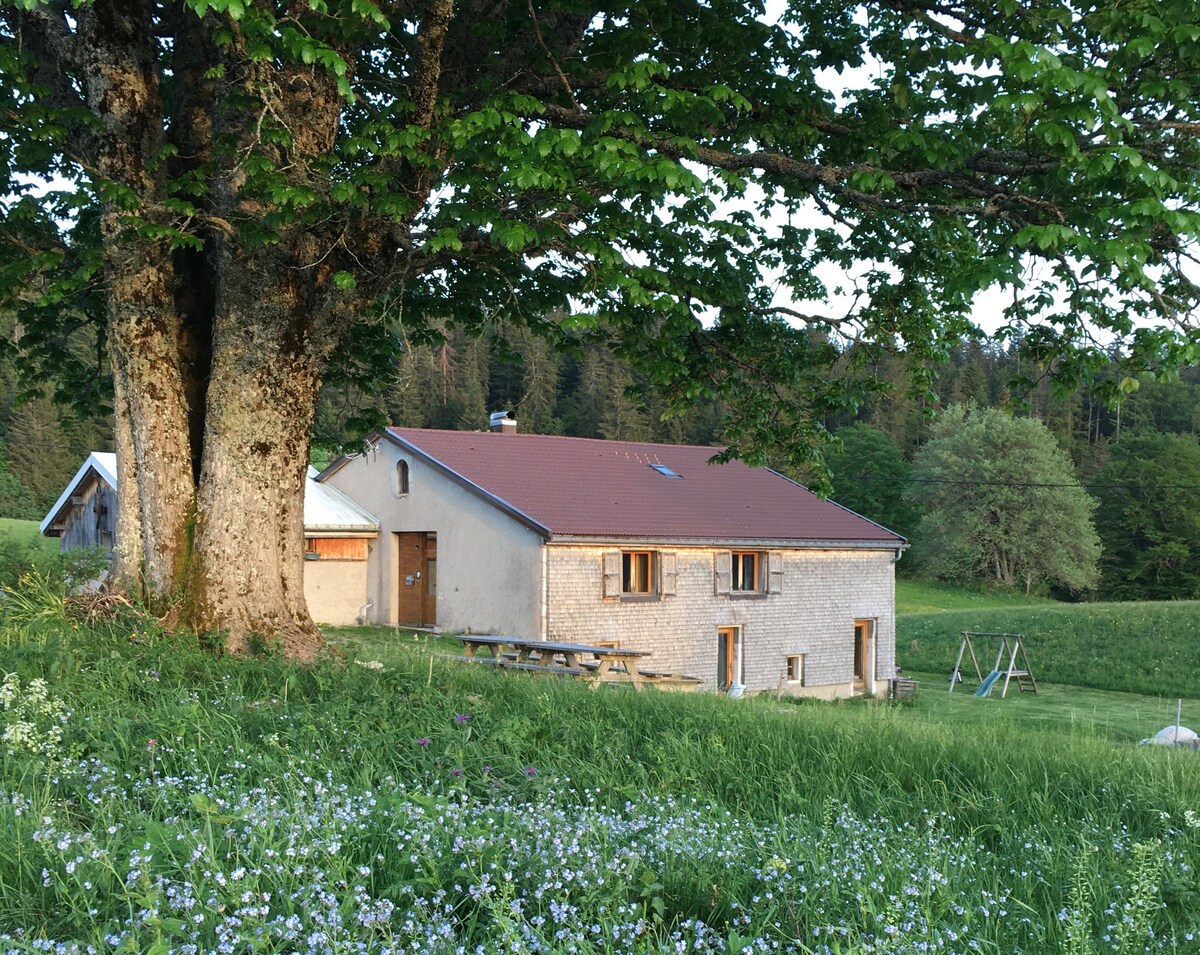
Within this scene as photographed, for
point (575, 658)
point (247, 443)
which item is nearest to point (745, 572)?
point (575, 658)

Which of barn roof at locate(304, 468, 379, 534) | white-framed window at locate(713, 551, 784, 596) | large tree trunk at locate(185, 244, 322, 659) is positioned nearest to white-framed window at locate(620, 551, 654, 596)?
white-framed window at locate(713, 551, 784, 596)

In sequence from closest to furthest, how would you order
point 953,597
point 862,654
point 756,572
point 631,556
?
point 631,556 < point 756,572 < point 862,654 < point 953,597

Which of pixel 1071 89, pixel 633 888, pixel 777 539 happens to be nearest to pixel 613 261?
pixel 1071 89

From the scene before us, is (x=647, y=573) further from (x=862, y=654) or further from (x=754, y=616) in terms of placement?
(x=862, y=654)

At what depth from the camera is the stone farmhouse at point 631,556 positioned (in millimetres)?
28406

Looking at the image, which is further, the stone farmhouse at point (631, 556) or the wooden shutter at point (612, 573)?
the wooden shutter at point (612, 573)

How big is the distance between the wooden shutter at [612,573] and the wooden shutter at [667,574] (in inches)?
54.9

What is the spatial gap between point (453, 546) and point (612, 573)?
15.7 ft

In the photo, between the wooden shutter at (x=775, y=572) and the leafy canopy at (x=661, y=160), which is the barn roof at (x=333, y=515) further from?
the leafy canopy at (x=661, y=160)

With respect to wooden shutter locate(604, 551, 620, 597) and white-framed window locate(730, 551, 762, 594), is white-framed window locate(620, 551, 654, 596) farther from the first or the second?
white-framed window locate(730, 551, 762, 594)

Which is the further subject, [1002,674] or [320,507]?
[1002,674]

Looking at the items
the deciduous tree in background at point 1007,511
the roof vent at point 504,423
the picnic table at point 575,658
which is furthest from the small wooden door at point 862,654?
the deciduous tree in background at point 1007,511

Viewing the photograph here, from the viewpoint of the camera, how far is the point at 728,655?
31.2m

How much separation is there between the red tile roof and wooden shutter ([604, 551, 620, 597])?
627 mm
